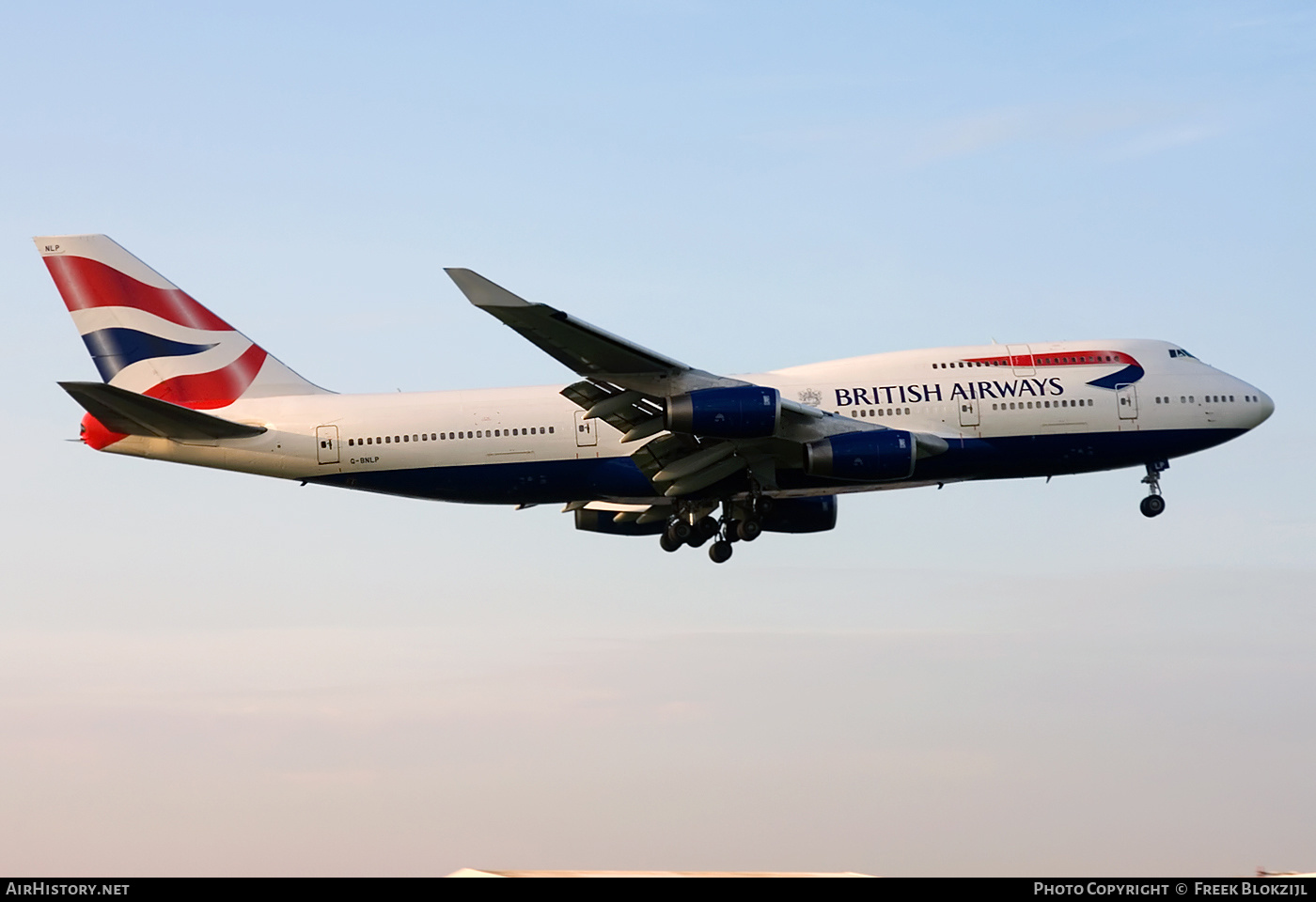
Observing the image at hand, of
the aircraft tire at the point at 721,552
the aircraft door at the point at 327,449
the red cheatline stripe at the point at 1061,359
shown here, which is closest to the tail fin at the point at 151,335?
the aircraft door at the point at 327,449

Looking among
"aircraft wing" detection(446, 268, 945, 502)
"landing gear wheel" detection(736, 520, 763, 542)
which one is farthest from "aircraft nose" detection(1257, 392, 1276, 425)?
"landing gear wheel" detection(736, 520, 763, 542)

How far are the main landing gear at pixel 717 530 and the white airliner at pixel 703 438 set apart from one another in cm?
5

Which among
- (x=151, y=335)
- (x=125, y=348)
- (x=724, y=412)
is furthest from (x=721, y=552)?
(x=125, y=348)

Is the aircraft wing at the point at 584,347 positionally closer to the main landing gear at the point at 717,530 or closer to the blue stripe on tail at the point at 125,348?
the main landing gear at the point at 717,530

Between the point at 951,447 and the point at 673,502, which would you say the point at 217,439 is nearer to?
the point at 673,502

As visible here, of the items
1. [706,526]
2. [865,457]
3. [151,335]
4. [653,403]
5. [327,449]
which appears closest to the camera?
[653,403]

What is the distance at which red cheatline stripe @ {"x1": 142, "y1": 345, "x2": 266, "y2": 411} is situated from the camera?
142 ft

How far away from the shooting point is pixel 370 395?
139ft

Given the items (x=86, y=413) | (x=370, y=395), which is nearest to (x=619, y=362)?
(x=370, y=395)

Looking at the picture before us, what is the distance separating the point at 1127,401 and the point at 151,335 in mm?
27930

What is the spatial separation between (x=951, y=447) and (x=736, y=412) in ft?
24.1

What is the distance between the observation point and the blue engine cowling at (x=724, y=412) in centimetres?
3641

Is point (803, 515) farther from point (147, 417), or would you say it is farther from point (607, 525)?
point (147, 417)

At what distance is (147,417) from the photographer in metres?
39.5
